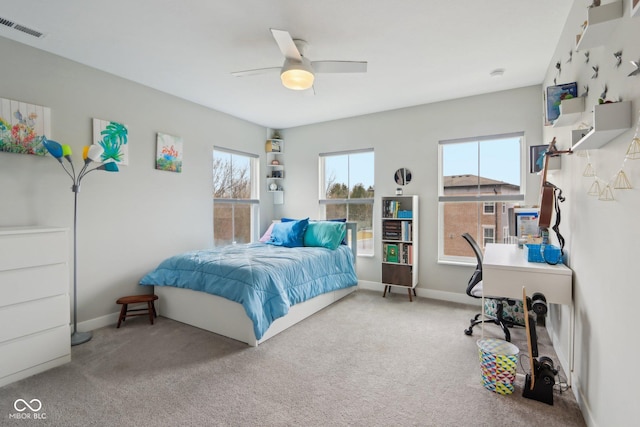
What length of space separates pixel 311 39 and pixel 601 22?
77.0 inches

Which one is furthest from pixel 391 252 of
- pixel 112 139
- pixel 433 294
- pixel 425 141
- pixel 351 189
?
pixel 112 139

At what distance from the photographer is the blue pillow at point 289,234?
428 cm

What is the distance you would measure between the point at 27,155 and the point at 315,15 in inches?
111

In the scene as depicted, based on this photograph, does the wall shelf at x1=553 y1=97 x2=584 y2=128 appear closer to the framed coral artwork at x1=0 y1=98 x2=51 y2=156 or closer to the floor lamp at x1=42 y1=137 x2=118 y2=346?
the floor lamp at x1=42 y1=137 x2=118 y2=346

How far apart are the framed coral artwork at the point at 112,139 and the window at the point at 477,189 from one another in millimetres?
3972

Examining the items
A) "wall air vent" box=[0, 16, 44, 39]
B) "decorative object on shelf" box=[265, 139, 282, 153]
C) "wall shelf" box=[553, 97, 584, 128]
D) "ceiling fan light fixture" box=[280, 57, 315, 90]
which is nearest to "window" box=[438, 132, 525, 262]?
"wall shelf" box=[553, 97, 584, 128]

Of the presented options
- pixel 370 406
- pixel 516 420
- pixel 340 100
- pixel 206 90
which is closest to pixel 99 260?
pixel 206 90

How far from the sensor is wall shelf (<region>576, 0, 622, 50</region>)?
1.40 metres

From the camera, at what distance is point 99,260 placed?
10.6 ft

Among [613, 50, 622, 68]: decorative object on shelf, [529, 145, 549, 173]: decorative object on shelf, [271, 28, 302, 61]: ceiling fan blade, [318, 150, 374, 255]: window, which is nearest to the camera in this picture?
[613, 50, 622, 68]: decorative object on shelf

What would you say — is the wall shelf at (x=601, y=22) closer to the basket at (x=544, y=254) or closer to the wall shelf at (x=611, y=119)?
the wall shelf at (x=611, y=119)

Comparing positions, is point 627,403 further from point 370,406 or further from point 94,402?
point 94,402

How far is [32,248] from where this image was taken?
2330 millimetres

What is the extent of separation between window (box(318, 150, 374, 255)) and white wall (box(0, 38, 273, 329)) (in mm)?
1911
